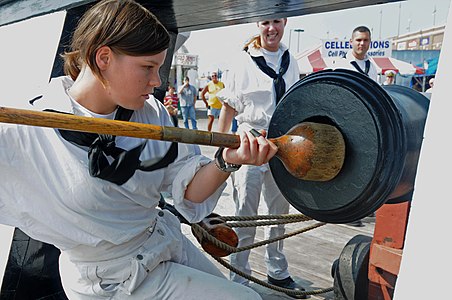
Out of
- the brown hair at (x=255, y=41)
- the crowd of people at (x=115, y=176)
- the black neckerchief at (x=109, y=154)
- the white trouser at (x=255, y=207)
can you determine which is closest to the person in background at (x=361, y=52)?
the brown hair at (x=255, y=41)

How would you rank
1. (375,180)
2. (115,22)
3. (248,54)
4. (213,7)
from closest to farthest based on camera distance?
(375,180) < (115,22) < (213,7) < (248,54)

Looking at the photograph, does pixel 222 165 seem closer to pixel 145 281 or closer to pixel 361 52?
pixel 145 281

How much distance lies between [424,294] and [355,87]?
64 centimetres

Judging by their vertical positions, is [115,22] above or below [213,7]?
below

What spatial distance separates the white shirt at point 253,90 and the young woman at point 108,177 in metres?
1.56

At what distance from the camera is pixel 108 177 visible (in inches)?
54.5

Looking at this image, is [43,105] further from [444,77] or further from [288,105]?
[444,77]

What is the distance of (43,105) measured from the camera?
142 cm

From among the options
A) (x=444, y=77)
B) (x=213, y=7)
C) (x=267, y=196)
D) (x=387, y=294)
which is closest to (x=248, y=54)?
(x=267, y=196)

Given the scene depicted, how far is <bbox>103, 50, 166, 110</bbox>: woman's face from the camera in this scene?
1.36m

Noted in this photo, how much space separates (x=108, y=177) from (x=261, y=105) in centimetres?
183

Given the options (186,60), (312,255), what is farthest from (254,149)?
(186,60)

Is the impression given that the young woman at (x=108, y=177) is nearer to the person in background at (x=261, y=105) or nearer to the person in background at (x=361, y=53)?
the person in background at (x=261, y=105)

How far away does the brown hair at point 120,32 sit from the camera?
4.42ft
